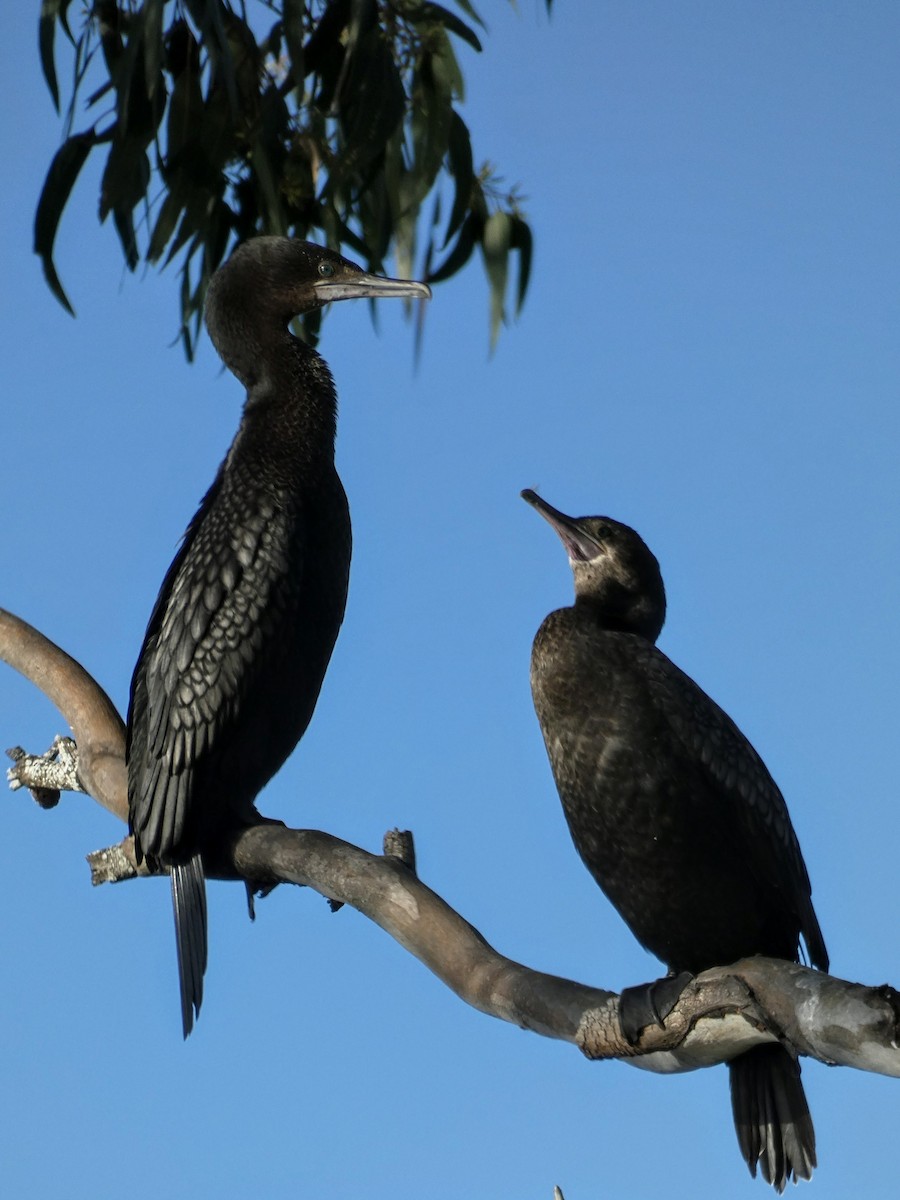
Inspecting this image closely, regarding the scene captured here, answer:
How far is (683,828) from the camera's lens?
261 cm

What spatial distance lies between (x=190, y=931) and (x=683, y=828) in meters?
0.94

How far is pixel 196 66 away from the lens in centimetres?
393

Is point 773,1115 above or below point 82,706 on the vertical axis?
below

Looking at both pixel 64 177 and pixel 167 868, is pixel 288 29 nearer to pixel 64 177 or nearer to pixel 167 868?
pixel 64 177

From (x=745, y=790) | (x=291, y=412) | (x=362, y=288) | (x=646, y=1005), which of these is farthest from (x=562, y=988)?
(x=362, y=288)

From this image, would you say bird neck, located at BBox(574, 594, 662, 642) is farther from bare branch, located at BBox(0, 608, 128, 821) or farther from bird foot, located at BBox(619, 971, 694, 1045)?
bare branch, located at BBox(0, 608, 128, 821)

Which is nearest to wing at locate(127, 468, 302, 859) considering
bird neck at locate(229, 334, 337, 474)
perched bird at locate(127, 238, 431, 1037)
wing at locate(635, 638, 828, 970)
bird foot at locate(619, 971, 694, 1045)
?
perched bird at locate(127, 238, 431, 1037)

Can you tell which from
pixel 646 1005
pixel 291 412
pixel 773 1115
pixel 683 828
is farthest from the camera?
pixel 291 412

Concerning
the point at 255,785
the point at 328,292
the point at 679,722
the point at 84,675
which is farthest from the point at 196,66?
the point at 679,722

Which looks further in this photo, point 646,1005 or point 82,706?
point 82,706

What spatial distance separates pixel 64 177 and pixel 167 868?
1951mm

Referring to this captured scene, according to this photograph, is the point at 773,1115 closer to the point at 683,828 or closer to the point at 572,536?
the point at 683,828

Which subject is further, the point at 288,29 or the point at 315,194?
the point at 315,194

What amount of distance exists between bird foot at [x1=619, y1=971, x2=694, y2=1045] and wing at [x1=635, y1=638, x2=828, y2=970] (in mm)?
606
